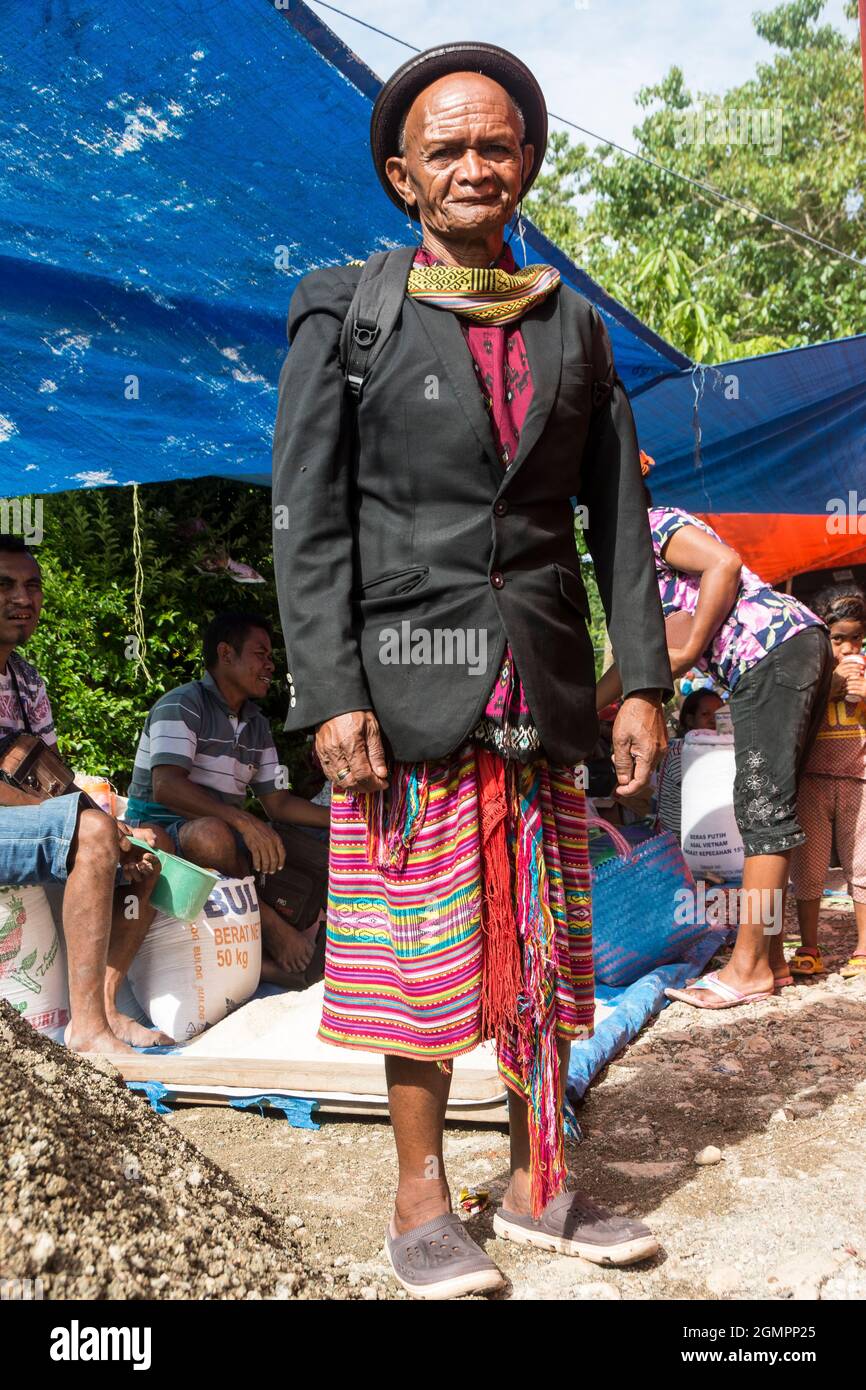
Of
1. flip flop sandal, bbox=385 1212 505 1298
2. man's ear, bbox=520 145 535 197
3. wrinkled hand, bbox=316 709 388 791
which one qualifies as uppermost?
man's ear, bbox=520 145 535 197

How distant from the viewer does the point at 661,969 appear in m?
4.56

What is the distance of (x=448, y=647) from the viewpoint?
2111 mm

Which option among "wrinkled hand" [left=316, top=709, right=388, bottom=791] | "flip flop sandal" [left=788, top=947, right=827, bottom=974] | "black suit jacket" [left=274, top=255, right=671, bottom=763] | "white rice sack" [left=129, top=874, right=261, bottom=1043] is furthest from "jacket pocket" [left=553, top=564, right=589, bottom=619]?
"flip flop sandal" [left=788, top=947, right=827, bottom=974]

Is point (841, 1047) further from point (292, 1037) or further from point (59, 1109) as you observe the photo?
point (59, 1109)

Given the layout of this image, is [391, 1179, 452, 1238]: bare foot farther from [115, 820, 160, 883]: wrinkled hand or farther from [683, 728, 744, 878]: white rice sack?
[683, 728, 744, 878]: white rice sack

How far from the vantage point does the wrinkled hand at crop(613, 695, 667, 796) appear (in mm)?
2266

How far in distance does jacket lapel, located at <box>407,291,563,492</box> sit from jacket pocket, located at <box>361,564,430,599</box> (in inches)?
8.3

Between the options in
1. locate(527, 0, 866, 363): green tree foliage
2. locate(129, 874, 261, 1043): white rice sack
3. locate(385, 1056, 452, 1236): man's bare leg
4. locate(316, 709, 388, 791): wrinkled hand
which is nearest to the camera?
locate(316, 709, 388, 791): wrinkled hand

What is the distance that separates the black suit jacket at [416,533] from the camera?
210 centimetres

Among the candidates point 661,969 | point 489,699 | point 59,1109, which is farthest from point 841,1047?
point 59,1109

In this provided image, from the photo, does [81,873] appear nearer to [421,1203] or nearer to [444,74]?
[421,1203]

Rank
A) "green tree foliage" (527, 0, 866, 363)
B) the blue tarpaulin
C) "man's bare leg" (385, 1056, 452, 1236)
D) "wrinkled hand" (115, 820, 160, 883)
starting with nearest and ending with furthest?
"man's bare leg" (385, 1056, 452, 1236) < the blue tarpaulin < "wrinkled hand" (115, 820, 160, 883) < "green tree foliage" (527, 0, 866, 363)

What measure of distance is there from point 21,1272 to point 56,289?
3.03m

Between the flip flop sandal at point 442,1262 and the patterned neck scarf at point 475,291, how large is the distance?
1690 millimetres
